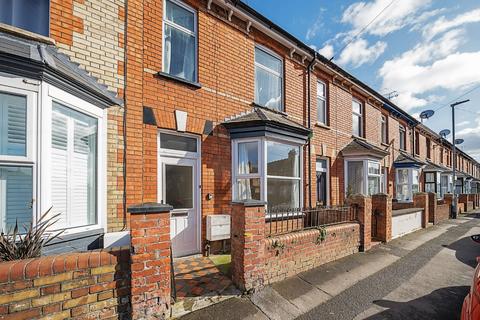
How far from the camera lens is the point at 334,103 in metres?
9.40

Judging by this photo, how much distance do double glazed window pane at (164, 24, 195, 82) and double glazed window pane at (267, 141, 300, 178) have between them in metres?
2.60

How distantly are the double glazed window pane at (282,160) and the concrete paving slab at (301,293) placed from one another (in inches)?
110

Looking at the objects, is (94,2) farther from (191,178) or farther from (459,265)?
(459,265)

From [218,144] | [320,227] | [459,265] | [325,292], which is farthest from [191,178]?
[459,265]

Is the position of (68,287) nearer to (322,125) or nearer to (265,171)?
(265,171)

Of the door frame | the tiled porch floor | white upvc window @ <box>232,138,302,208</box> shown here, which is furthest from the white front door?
white upvc window @ <box>232,138,302,208</box>

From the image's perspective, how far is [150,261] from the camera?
2.71m

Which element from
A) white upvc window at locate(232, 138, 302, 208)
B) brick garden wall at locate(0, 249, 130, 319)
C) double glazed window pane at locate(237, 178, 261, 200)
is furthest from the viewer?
double glazed window pane at locate(237, 178, 261, 200)

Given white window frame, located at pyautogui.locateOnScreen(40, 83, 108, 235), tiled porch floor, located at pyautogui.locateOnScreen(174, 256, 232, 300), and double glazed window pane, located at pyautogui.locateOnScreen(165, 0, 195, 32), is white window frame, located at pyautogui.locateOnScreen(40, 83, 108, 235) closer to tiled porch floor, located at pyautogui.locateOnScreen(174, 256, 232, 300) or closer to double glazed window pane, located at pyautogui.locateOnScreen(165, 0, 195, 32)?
tiled porch floor, located at pyautogui.locateOnScreen(174, 256, 232, 300)

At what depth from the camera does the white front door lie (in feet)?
16.5

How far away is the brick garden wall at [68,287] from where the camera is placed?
2094 mm

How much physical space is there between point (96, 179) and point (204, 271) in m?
2.43

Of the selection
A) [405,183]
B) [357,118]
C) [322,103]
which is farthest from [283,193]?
[405,183]

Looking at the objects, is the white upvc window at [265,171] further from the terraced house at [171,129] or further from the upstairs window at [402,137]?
the upstairs window at [402,137]
